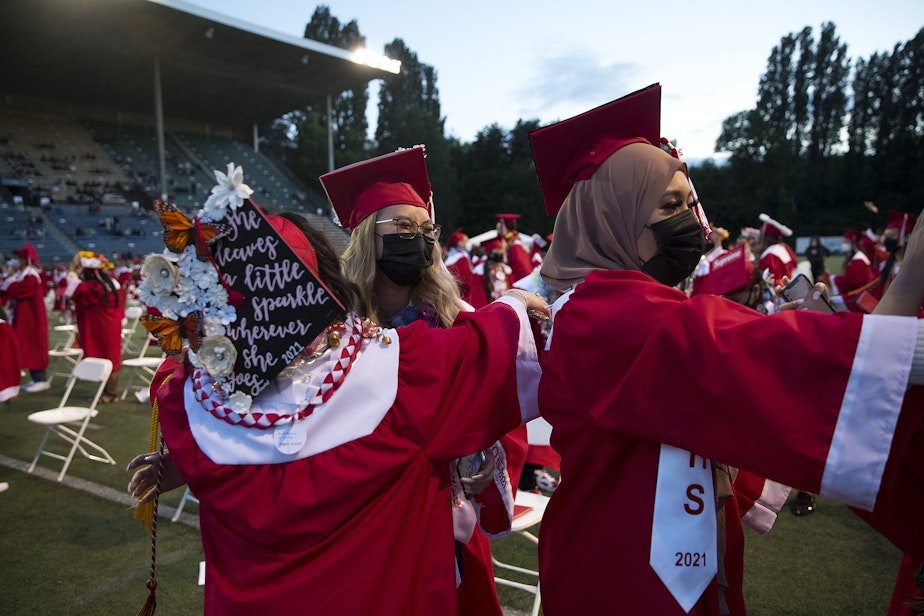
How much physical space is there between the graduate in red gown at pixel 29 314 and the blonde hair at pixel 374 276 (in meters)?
9.52

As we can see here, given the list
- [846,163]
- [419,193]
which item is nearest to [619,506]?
[419,193]

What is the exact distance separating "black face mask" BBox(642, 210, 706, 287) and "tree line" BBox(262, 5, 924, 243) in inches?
1579

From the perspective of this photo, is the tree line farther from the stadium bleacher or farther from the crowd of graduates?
the crowd of graduates

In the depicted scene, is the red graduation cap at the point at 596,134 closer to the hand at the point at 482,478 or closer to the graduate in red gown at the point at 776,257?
the hand at the point at 482,478

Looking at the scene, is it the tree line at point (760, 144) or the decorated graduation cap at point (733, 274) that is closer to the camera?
the decorated graduation cap at point (733, 274)

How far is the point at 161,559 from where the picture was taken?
4.36 metres

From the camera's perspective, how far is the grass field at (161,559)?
12.3 feet

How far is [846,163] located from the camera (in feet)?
173

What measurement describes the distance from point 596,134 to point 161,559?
14.2ft

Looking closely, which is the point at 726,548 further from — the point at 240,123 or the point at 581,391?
the point at 240,123

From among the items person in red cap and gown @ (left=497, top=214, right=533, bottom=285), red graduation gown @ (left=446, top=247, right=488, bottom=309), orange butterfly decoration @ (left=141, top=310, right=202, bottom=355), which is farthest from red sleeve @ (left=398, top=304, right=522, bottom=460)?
person in red cap and gown @ (left=497, top=214, right=533, bottom=285)

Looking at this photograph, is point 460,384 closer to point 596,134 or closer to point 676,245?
point 676,245

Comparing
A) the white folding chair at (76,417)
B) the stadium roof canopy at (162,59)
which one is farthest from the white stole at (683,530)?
the stadium roof canopy at (162,59)

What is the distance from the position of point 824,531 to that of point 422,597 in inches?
163
